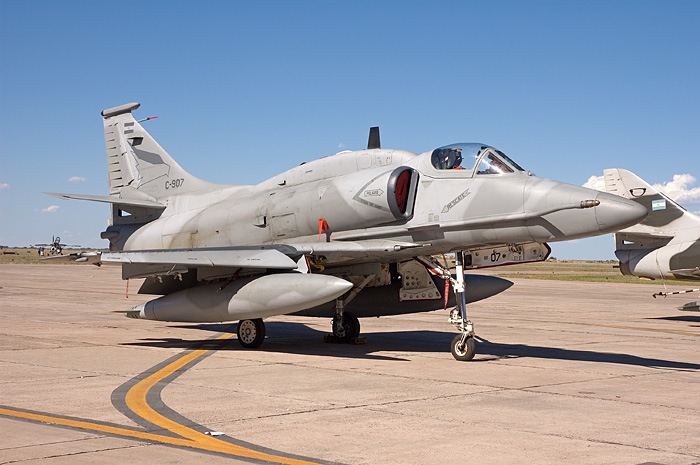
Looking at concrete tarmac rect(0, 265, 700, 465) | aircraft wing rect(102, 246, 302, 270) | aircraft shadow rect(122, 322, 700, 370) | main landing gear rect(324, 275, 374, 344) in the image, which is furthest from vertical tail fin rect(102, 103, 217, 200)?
main landing gear rect(324, 275, 374, 344)

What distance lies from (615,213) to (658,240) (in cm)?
1306

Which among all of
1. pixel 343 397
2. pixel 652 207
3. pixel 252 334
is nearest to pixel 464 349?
pixel 343 397

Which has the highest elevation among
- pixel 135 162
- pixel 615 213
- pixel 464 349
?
pixel 135 162

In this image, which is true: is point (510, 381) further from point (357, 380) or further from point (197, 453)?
point (197, 453)

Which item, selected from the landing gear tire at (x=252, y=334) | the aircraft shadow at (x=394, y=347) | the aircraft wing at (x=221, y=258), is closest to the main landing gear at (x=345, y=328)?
the aircraft shadow at (x=394, y=347)

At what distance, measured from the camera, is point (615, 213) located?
36.4ft

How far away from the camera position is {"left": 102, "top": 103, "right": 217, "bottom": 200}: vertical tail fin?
1759 cm

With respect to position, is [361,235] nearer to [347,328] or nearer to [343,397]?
[347,328]

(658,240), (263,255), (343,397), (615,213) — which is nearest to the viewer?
(343,397)

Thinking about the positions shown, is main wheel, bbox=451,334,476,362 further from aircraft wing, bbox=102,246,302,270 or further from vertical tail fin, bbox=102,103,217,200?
vertical tail fin, bbox=102,103,217,200

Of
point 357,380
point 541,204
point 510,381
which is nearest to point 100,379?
point 357,380

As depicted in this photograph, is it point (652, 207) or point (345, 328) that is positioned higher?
point (652, 207)

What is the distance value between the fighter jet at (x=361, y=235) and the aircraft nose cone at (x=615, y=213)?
1 centimetres

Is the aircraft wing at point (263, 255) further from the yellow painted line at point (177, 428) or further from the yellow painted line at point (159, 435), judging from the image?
the yellow painted line at point (159, 435)
